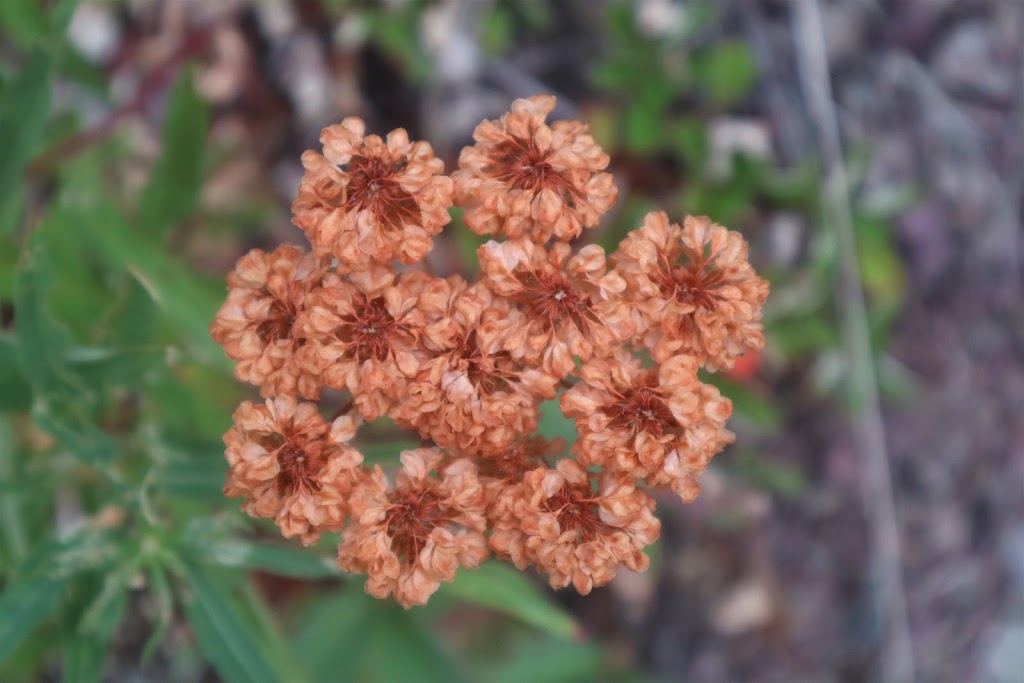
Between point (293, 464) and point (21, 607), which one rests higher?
point (293, 464)

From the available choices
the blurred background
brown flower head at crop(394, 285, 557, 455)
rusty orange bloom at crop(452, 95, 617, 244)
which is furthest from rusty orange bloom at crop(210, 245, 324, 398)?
the blurred background

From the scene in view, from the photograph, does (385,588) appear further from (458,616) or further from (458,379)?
(458,616)

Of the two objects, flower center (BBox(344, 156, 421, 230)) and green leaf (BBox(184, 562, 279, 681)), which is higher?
flower center (BBox(344, 156, 421, 230))

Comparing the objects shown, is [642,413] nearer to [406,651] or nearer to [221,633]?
[221,633]

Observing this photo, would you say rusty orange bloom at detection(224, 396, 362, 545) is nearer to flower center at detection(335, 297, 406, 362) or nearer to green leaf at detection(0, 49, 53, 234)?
flower center at detection(335, 297, 406, 362)

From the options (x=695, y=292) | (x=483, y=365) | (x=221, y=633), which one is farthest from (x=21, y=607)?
(x=695, y=292)

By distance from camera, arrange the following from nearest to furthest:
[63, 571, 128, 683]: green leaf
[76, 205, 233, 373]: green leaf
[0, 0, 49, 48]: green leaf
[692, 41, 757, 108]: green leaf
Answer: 1. [63, 571, 128, 683]: green leaf
2. [76, 205, 233, 373]: green leaf
3. [0, 0, 49, 48]: green leaf
4. [692, 41, 757, 108]: green leaf

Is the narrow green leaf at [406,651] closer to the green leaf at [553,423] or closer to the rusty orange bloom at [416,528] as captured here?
the green leaf at [553,423]
